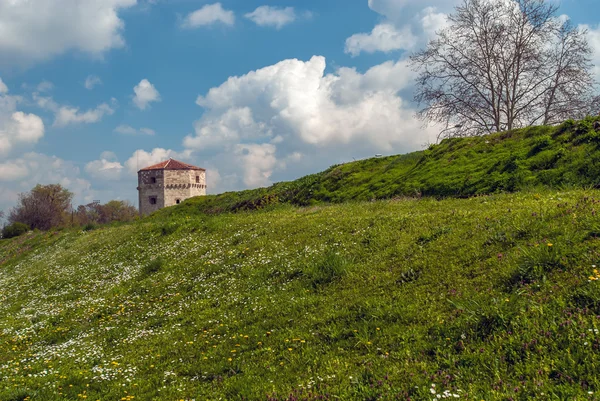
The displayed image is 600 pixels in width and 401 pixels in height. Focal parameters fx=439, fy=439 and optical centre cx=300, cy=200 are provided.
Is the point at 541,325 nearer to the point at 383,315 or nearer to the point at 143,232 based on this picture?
the point at 383,315

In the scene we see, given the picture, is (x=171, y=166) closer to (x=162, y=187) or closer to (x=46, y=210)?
(x=162, y=187)

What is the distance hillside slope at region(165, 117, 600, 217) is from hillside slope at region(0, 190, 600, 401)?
450 centimetres

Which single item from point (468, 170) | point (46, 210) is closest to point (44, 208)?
point (46, 210)

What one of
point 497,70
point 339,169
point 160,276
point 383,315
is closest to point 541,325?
point 383,315

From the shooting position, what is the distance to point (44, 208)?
84.8m

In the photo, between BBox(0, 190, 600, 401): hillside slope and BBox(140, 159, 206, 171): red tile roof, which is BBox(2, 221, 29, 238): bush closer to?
BBox(140, 159, 206, 171): red tile roof

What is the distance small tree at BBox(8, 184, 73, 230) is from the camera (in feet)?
273

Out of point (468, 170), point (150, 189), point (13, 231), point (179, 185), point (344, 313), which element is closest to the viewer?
point (344, 313)

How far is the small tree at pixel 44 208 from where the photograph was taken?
83.1m

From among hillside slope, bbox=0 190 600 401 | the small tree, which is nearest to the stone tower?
the small tree

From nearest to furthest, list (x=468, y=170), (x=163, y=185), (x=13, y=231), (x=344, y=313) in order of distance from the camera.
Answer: (x=344, y=313) < (x=468, y=170) < (x=13, y=231) < (x=163, y=185)

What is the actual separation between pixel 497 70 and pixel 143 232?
29573 millimetres

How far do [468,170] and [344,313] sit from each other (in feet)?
53.0

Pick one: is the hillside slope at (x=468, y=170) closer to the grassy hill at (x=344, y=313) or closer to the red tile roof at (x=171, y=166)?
the grassy hill at (x=344, y=313)
